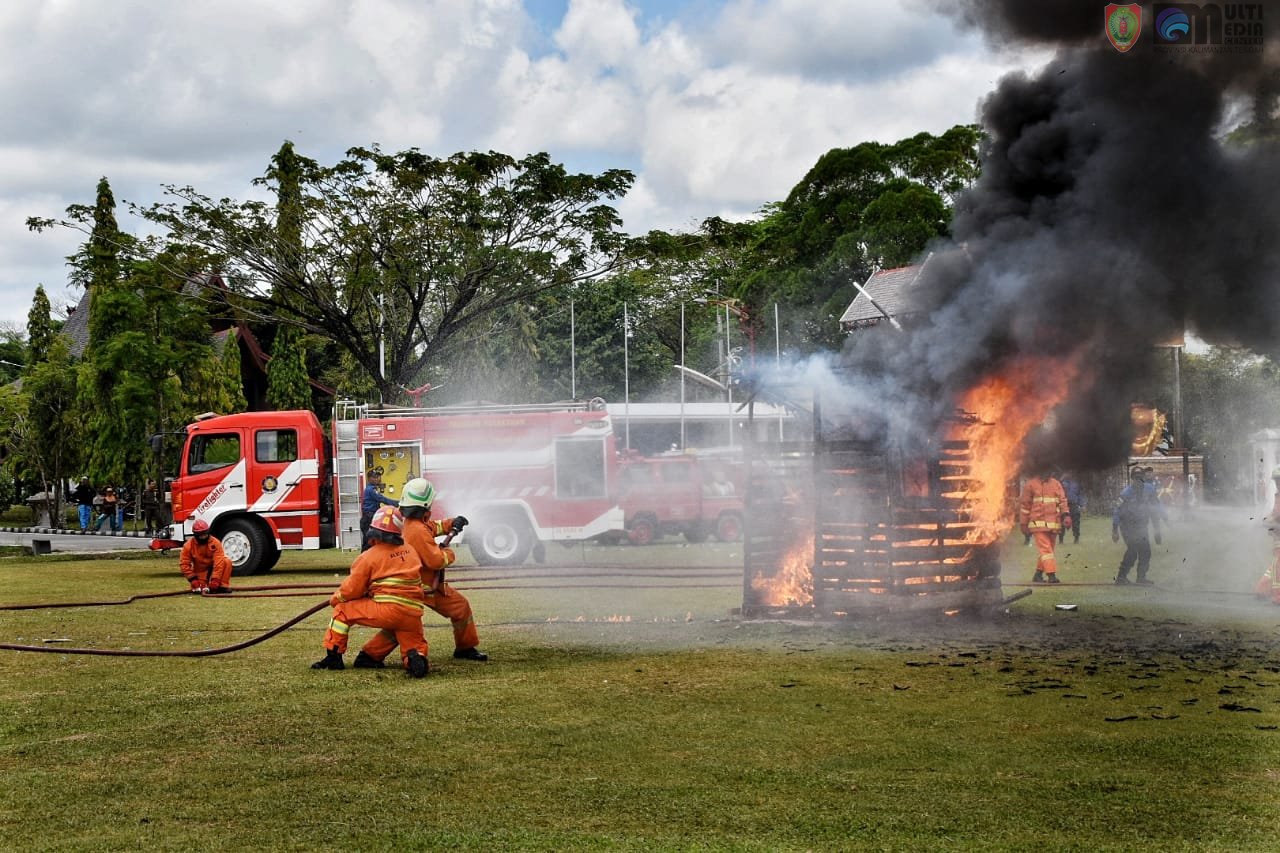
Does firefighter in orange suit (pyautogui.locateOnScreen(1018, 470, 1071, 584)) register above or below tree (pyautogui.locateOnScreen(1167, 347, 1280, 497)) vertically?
below

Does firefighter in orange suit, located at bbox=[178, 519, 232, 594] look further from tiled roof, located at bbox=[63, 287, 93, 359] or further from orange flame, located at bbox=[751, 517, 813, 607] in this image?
tiled roof, located at bbox=[63, 287, 93, 359]

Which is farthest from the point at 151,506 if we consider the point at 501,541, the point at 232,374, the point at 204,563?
the point at 204,563

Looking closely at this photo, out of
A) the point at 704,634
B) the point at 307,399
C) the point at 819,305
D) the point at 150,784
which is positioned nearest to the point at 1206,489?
the point at 819,305

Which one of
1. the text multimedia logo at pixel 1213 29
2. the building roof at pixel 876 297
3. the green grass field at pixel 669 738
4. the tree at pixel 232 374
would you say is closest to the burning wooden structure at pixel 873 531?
the green grass field at pixel 669 738

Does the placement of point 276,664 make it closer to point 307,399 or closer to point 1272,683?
point 1272,683

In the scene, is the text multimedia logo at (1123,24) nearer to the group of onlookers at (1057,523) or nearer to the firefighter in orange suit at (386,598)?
the group of onlookers at (1057,523)

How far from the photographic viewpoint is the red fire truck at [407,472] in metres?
21.5

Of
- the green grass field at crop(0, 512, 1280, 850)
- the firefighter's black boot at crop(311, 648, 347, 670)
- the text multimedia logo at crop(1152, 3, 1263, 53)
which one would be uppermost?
the text multimedia logo at crop(1152, 3, 1263, 53)

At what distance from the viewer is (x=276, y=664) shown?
10.6 metres

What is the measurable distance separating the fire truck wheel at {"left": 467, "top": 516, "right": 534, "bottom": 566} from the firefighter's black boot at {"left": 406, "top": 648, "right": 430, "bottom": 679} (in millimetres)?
12353

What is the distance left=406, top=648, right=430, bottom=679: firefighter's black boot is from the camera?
9.88 meters

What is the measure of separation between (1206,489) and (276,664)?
41750 millimetres

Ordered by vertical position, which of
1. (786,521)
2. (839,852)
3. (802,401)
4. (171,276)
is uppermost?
(171,276)

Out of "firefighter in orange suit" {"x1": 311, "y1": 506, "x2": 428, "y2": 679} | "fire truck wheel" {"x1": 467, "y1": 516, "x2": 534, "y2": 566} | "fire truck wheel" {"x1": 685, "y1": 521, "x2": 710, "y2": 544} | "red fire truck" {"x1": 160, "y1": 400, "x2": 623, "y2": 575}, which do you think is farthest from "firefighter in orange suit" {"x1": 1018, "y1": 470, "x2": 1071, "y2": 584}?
"fire truck wheel" {"x1": 685, "y1": 521, "x2": 710, "y2": 544}
